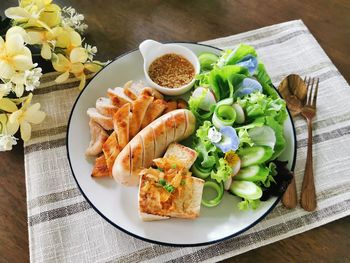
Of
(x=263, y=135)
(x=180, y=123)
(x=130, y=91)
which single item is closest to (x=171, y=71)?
(x=130, y=91)

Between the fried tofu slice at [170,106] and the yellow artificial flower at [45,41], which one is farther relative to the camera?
the fried tofu slice at [170,106]

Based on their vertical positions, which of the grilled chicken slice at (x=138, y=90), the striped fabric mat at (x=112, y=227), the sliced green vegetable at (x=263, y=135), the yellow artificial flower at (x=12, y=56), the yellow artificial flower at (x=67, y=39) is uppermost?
the yellow artificial flower at (x=12, y=56)

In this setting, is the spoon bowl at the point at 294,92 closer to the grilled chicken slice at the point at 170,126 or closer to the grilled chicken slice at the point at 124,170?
the grilled chicken slice at the point at 170,126

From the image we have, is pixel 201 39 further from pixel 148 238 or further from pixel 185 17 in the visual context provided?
pixel 148 238

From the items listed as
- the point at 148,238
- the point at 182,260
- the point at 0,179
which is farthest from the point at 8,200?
the point at 182,260

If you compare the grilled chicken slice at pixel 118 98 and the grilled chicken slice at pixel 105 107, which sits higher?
the grilled chicken slice at pixel 118 98

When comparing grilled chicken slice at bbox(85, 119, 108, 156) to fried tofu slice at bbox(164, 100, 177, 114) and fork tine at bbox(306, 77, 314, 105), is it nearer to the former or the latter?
fried tofu slice at bbox(164, 100, 177, 114)

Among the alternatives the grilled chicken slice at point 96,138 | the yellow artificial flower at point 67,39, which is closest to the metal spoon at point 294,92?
the grilled chicken slice at point 96,138

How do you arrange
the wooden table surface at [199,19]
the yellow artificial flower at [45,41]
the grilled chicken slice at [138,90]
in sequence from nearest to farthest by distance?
the yellow artificial flower at [45,41], the grilled chicken slice at [138,90], the wooden table surface at [199,19]
